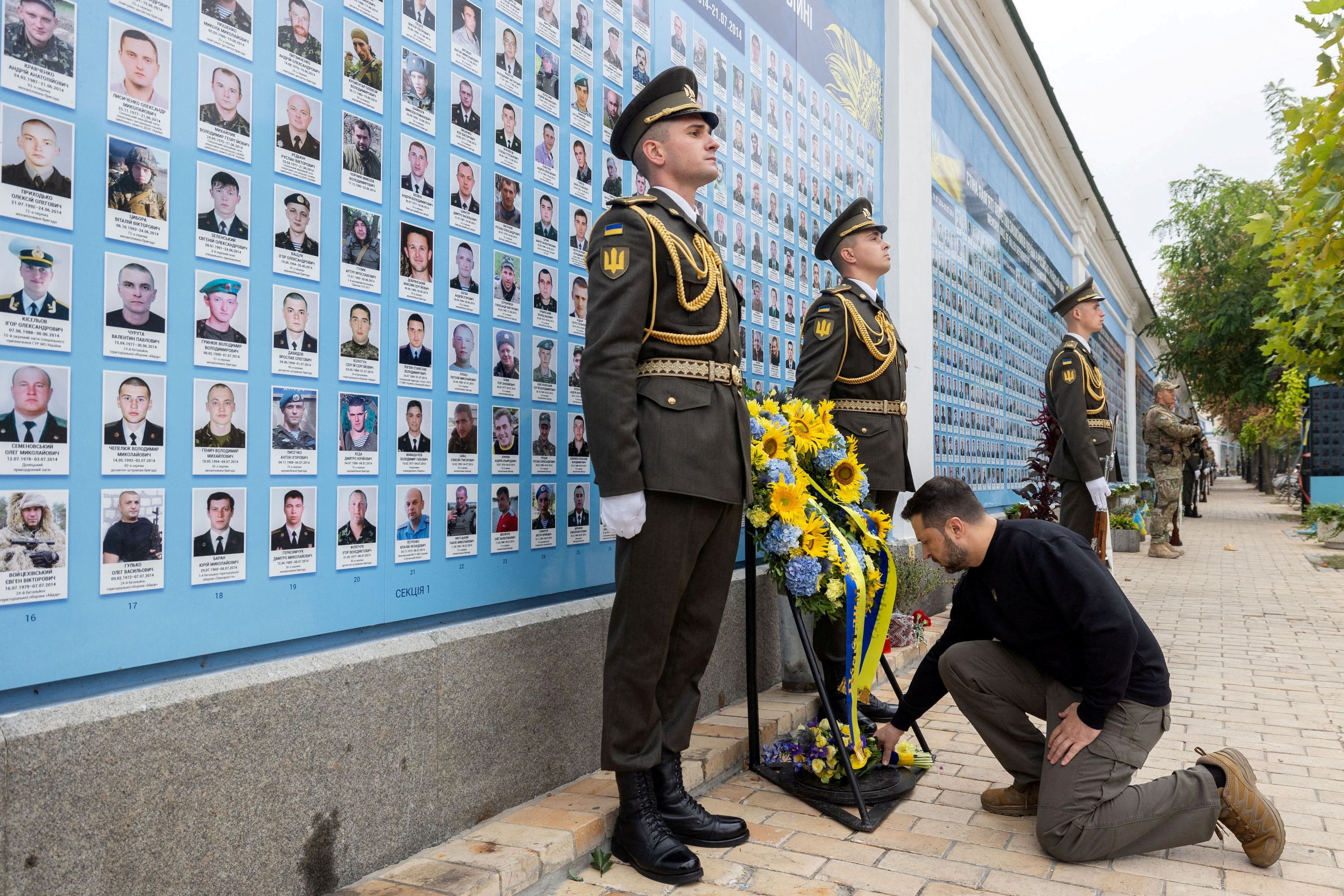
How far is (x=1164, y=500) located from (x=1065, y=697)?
10982mm

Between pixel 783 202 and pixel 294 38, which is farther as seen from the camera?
pixel 783 202

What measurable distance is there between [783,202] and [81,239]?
388 centimetres

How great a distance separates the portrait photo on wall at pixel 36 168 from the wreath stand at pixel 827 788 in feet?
8.02

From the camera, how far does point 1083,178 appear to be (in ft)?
50.0

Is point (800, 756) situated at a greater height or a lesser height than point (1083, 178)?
lesser

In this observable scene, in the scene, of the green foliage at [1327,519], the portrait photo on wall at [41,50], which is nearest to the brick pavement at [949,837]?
the portrait photo on wall at [41,50]

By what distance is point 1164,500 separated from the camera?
41.7 ft

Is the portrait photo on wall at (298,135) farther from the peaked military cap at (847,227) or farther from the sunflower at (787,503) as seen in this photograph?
the peaked military cap at (847,227)

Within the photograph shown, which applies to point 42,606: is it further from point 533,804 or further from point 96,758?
point 533,804

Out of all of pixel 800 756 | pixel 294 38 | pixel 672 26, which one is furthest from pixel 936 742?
pixel 294 38

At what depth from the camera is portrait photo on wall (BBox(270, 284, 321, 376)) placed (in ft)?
7.79

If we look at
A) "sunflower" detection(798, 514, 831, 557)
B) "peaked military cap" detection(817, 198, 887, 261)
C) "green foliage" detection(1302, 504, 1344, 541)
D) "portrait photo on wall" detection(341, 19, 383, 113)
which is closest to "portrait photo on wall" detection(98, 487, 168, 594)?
"portrait photo on wall" detection(341, 19, 383, 113)

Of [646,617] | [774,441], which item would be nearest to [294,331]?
[646,617]

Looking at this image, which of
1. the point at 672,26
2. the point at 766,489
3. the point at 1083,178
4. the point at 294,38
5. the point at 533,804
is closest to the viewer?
the point at 294,38
